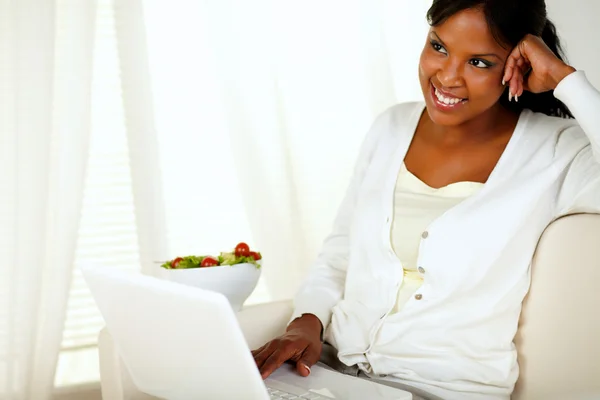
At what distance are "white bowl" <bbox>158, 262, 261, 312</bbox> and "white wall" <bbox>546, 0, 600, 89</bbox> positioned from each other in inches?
50.3

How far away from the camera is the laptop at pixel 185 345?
43.9 inches

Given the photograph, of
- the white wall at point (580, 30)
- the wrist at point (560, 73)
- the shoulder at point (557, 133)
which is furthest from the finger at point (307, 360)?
the white wall at point (580, 30)

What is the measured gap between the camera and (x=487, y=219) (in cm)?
157

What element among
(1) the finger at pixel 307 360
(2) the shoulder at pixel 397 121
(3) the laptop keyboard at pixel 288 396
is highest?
(2) the shoulder at pixel 397 121

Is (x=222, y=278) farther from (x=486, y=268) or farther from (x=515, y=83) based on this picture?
(x=515, y=83)

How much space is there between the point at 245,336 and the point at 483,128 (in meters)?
0.71

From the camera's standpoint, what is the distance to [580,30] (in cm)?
245

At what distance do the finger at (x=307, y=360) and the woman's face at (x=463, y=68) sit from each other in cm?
56

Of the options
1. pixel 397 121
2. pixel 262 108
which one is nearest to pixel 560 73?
pixel 397 121

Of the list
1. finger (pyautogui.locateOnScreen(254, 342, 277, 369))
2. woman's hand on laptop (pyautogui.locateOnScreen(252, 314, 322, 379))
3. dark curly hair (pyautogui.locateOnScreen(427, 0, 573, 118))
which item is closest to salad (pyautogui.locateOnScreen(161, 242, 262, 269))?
woman's hand on laptop (pyautogui.locateOnScreen(252, 314, 322, 379))

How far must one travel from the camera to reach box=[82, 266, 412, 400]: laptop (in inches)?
43.9

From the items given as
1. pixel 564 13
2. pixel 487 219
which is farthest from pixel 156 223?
pixel 564 13

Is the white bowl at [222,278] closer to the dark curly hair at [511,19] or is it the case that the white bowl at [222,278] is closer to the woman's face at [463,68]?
the woman's face at [463,68]

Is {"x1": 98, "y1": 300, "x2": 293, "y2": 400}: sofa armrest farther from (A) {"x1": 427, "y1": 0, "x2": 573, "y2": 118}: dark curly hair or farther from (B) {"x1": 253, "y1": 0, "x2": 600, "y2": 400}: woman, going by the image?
(A) {"x1": 427, "y1": 0, "x2": 573, "y2": 118}: dark curly hair
